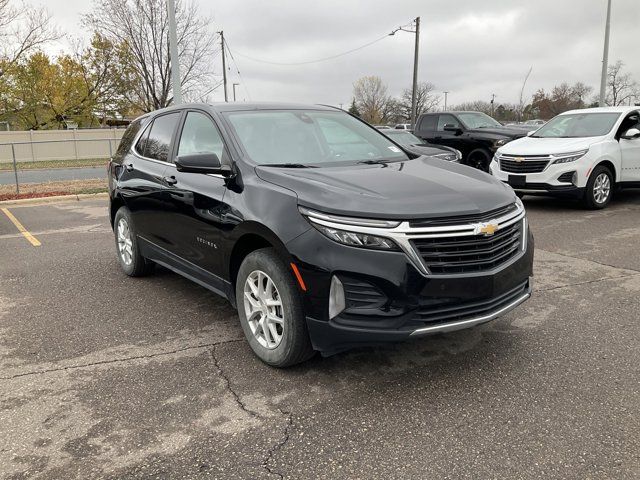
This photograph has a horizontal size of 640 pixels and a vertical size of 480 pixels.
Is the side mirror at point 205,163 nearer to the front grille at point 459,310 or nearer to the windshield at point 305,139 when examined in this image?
the windshield at point 305,139

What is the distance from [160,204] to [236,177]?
1.26 meters

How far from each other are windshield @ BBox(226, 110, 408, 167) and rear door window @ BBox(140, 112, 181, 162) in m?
0.88

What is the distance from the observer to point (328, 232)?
3.07 meters

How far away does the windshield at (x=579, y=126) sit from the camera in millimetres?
9805

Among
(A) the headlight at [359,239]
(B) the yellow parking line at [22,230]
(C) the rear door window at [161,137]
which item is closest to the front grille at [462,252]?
(A) the headlight at [359,239]

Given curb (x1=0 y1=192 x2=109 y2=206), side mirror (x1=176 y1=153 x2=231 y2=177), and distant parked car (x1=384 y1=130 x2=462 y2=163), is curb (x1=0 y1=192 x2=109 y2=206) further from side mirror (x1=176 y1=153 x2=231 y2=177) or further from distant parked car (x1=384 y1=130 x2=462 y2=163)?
side mirror (x1=176 y1=153 x2=231 y2=177)

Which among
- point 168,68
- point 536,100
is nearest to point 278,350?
point 168,68

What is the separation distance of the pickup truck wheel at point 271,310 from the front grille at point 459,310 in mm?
715

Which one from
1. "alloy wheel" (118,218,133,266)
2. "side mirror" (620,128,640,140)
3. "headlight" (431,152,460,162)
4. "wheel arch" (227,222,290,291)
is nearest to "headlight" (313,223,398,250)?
"wheel arch" (227,222,290,291)

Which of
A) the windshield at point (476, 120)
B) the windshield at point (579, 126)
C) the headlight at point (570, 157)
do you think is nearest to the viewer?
the headlight at point (570, 157)

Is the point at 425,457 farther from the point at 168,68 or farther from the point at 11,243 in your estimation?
the point at 168,68

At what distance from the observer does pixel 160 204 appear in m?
4.72

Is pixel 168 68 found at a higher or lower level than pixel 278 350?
higher

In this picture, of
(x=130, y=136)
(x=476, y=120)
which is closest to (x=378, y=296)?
(x=130, y=136)
